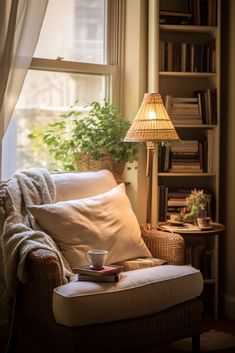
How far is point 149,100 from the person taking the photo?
3182mm

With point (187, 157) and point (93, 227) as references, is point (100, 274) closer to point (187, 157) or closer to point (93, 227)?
point (93, 227)

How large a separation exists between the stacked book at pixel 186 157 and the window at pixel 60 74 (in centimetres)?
64

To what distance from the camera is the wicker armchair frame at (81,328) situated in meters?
2.29

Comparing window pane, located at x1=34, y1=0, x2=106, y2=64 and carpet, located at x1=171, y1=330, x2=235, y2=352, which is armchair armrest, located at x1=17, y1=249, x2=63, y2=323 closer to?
carpet, located at x1=171, y1=330, x2=235, y2=352

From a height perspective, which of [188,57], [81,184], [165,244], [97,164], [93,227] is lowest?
[165,244]

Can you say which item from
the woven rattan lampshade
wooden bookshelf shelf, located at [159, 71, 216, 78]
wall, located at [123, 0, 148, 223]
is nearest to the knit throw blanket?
the woven rattan lampshade

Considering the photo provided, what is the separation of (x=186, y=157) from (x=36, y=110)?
1061 millimetres

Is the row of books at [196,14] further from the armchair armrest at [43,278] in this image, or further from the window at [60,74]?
the armchair armrest at [43,278]

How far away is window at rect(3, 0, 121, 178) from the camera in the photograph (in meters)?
3.50

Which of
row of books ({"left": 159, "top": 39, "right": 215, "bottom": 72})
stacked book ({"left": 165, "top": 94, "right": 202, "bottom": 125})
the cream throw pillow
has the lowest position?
the cream throw pillow

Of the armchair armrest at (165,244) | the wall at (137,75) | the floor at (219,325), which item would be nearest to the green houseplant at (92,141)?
the wall at (137,75)

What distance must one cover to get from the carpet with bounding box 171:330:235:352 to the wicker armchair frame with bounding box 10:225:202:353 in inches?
7.3

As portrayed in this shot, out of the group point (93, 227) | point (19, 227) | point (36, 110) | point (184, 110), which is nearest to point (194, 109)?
point (184, 110)

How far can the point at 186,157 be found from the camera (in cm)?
356
